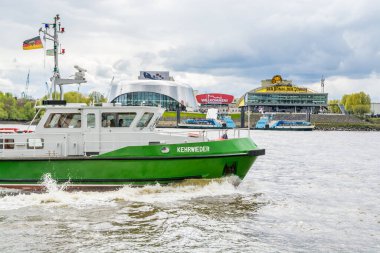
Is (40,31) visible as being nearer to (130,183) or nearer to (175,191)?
(130,183)

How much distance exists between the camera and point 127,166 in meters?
15.4

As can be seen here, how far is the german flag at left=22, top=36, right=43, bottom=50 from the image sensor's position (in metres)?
16.9

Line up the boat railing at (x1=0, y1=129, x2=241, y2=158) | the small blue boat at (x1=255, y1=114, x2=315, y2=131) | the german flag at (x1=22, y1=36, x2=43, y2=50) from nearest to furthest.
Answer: the boat railing at (x1=0, y1=129, x2=241, y2=158) < the german flag at (x1=22, y1=36, x2=43, y2=50) < the small blue boat at (x1=255, y1=114, x2=315, y2=131)

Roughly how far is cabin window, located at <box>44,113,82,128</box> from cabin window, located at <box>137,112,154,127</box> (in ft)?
7.42

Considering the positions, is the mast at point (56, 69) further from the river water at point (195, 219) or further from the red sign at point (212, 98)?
the red sign at point (212, 98)

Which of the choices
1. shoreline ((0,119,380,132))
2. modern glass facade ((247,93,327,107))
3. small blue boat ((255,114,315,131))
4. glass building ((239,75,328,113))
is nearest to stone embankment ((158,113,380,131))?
shoreline ((0,119,380,132))

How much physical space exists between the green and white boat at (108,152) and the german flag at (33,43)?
239cm

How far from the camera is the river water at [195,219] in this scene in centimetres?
1058

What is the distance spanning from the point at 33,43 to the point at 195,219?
9476mm

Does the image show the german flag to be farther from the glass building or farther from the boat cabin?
the glass building

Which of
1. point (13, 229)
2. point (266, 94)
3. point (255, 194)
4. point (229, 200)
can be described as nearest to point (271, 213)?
point (229, 200)

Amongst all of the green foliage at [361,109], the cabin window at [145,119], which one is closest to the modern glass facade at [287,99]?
the green foliage at [361,109]

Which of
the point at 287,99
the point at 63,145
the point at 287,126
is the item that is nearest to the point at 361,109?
the point at 287,99

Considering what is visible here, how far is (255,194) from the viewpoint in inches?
677
